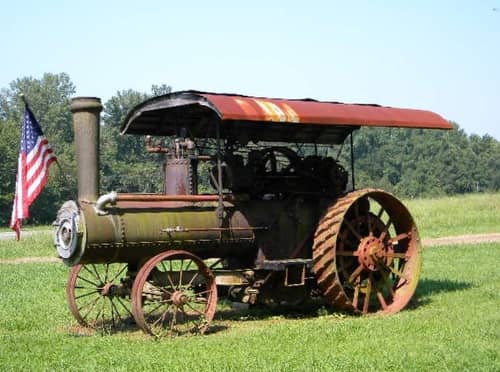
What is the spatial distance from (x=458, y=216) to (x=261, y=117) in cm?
2384

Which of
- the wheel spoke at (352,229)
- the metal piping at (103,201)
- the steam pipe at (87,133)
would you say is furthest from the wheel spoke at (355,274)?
the steam pipe at (87,133)

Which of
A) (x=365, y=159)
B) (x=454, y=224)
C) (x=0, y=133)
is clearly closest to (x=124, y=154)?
(x=0, y=133)

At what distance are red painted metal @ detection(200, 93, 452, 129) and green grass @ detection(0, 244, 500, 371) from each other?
267 centimetres

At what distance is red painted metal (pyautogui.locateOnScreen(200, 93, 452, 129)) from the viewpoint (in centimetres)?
1027

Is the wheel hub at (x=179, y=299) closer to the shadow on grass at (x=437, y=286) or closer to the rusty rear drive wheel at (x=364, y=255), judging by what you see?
the rusty rear drive wheel at (x=364, y=255)

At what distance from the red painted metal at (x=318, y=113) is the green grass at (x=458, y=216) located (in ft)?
48.9

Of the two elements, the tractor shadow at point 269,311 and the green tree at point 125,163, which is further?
the green tree at point 125,163

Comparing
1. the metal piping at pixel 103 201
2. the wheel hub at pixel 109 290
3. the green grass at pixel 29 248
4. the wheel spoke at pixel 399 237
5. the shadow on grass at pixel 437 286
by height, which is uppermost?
the metal piping at pixel 103 201

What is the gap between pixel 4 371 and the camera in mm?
7949

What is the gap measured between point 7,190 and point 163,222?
44656 millimetres

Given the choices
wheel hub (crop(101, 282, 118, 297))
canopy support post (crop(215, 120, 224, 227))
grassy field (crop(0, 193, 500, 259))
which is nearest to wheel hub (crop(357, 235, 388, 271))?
canopy support post (crop(215, 120, 224, 227))

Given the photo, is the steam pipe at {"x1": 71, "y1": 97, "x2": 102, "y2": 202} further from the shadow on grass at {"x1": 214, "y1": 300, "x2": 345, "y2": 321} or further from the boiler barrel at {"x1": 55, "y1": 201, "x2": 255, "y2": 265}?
the shadow on grass at {"x1": 214, "y1": 300, "x2": 345, "y2": 321}

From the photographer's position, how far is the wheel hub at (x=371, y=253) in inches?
472

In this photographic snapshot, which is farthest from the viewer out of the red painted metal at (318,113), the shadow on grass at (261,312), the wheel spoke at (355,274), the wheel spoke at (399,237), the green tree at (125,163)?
the green tree at (125,163)
